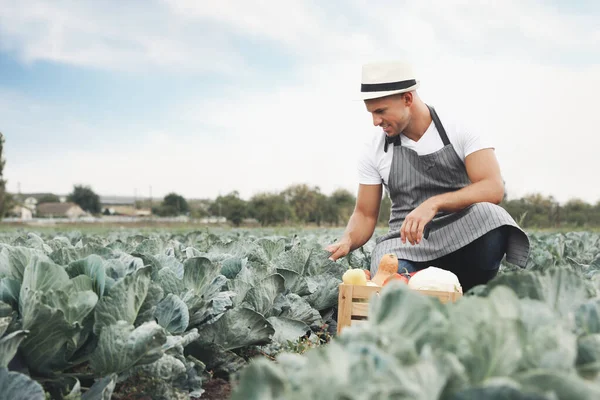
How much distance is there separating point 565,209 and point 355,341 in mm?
42941

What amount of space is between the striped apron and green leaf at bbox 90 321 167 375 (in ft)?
7.58

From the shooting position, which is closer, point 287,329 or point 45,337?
point 45,337

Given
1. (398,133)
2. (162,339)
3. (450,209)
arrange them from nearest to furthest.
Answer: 1. (162,339)
2. (450,209)
3. (398,133)

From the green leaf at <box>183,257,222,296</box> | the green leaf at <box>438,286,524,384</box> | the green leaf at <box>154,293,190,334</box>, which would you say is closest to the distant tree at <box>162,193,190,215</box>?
the green leaf at <box>183,257,222,296</box>

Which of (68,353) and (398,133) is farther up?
(398,133)

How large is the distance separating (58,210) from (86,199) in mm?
5011

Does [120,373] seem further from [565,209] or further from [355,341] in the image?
[565,209]

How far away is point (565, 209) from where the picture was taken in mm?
40219

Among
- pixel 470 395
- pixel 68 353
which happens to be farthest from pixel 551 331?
pixel 68 353

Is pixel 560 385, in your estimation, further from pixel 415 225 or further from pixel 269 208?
pixel 269 208

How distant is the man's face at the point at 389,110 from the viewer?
12.7ft

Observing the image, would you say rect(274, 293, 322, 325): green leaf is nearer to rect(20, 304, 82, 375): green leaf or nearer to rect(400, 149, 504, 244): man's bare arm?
rect(400, 149, 504, 244): man's bare arm

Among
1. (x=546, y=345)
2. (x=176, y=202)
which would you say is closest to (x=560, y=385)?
(x=546, y=345)

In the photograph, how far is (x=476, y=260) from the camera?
403cm
